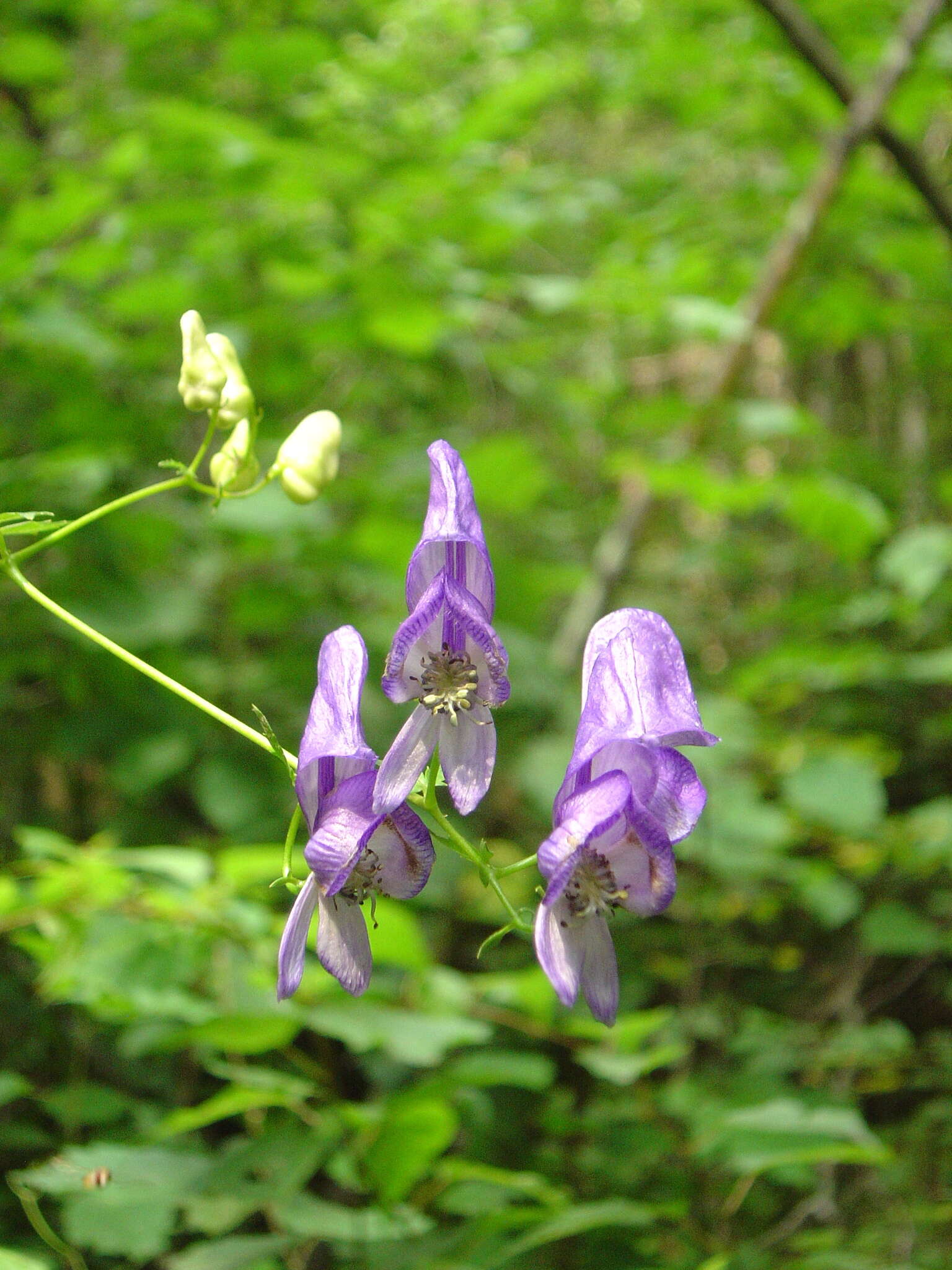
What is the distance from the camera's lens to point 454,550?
714mm

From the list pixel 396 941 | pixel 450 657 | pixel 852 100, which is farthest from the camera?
pixel 852 100

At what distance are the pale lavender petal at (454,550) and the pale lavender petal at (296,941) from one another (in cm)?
21

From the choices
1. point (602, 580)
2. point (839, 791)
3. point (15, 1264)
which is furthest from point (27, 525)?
point (602, 580)

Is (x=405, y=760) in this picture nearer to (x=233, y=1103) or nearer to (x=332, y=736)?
(x=332, y=736)

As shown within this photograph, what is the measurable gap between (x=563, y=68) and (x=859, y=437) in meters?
2.50

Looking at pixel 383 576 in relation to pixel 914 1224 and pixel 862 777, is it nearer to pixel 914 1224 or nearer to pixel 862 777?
pixel 862 777

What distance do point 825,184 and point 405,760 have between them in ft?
8.81

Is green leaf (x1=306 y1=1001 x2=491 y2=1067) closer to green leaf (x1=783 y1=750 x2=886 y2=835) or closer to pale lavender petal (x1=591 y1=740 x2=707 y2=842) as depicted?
pale lavender petal (x1=591 y1=740 x2=707 y2=842)

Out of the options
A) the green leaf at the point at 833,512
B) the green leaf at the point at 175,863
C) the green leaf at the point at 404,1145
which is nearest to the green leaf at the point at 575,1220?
the green leaf at the point at 404,1145

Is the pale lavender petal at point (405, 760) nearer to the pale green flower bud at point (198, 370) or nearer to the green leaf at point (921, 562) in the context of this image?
the pale green flower bud at point (198, 370)

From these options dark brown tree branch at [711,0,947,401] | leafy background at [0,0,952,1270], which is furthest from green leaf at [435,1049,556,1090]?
dark brown tree branch at [711,0,947,401]

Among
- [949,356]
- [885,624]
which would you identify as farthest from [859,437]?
[949,356]

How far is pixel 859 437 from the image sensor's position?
16.6 feet

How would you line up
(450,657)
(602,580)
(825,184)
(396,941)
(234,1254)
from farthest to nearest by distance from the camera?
1. (602,580)
2. (825,184)
3. (396,941)
4. (234,1254)
5. (450,657)
